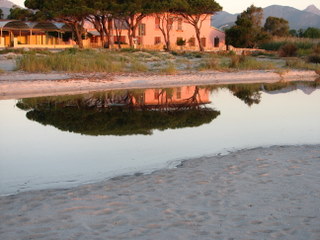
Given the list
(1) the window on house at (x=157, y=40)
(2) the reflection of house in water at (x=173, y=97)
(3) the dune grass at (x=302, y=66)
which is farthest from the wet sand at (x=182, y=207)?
(1) the window on house at (x=157, y=40)

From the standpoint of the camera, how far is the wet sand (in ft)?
15.2

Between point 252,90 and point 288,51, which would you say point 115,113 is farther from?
point 288,51

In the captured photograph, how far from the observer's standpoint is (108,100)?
1589 cm

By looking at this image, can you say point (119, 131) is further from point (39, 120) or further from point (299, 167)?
point (299, 167)

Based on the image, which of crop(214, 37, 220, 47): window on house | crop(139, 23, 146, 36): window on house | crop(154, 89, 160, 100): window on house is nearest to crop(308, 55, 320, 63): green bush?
crop(154, 89, 160, 100): window on house

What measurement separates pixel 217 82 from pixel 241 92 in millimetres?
4291

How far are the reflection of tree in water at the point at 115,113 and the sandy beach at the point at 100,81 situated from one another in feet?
5.29

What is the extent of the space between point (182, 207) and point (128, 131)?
539cm

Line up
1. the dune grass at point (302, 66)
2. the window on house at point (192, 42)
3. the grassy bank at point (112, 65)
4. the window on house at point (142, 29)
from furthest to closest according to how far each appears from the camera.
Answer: the window on house at point (192, 42)
the window on house at point (142, 29)
the dune grass at point (302, 66)
the grassy bank at point (112, 65)

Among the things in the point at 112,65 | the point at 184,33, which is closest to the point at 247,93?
the point at 112,65

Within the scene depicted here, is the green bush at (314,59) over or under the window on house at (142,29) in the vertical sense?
under

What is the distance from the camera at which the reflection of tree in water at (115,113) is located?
A: 11.1m

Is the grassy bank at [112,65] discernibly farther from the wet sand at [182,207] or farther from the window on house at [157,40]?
the window on house at [157,40]

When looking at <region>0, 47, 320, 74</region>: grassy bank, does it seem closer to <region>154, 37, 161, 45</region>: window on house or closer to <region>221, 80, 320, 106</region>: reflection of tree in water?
<region>221, 80, 320, 106</region>: reflection of tree in water
